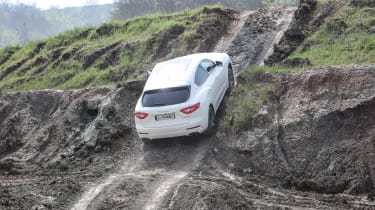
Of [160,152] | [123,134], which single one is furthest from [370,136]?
[123,134]

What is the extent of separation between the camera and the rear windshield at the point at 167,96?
10961 mm

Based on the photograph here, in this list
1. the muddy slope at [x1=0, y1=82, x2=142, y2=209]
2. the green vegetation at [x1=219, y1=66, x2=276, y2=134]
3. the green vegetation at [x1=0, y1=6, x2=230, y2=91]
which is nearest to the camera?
the muddy slope at [x1=0, y1=82, x2=142, y2=209]

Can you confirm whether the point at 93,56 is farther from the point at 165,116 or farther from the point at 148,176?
the point at 148,176

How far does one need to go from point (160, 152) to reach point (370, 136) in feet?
16.0

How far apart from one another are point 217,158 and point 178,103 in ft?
5.24

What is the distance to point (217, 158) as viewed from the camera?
34.9 feet

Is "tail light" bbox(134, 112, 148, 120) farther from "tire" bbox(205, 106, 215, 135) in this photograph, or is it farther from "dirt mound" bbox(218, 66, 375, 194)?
"dirt mound" bbox(218, 66, 375, 194)

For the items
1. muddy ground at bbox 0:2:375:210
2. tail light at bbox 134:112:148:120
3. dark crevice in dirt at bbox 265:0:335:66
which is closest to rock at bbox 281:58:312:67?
dark crevice in dirt at bbox 265:0:335:66

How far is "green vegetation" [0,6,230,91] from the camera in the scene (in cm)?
1795

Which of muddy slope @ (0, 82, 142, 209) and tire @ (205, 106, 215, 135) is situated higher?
tire @ (205, 106, 215, 135)

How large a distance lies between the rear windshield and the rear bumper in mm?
602

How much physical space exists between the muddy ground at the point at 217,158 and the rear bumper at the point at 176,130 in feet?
1.64

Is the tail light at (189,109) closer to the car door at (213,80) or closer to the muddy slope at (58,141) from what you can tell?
the car door at (213,80)

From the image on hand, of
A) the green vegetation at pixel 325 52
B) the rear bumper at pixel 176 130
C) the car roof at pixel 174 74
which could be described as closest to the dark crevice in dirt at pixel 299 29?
the green vegetation at pixel 325 52
